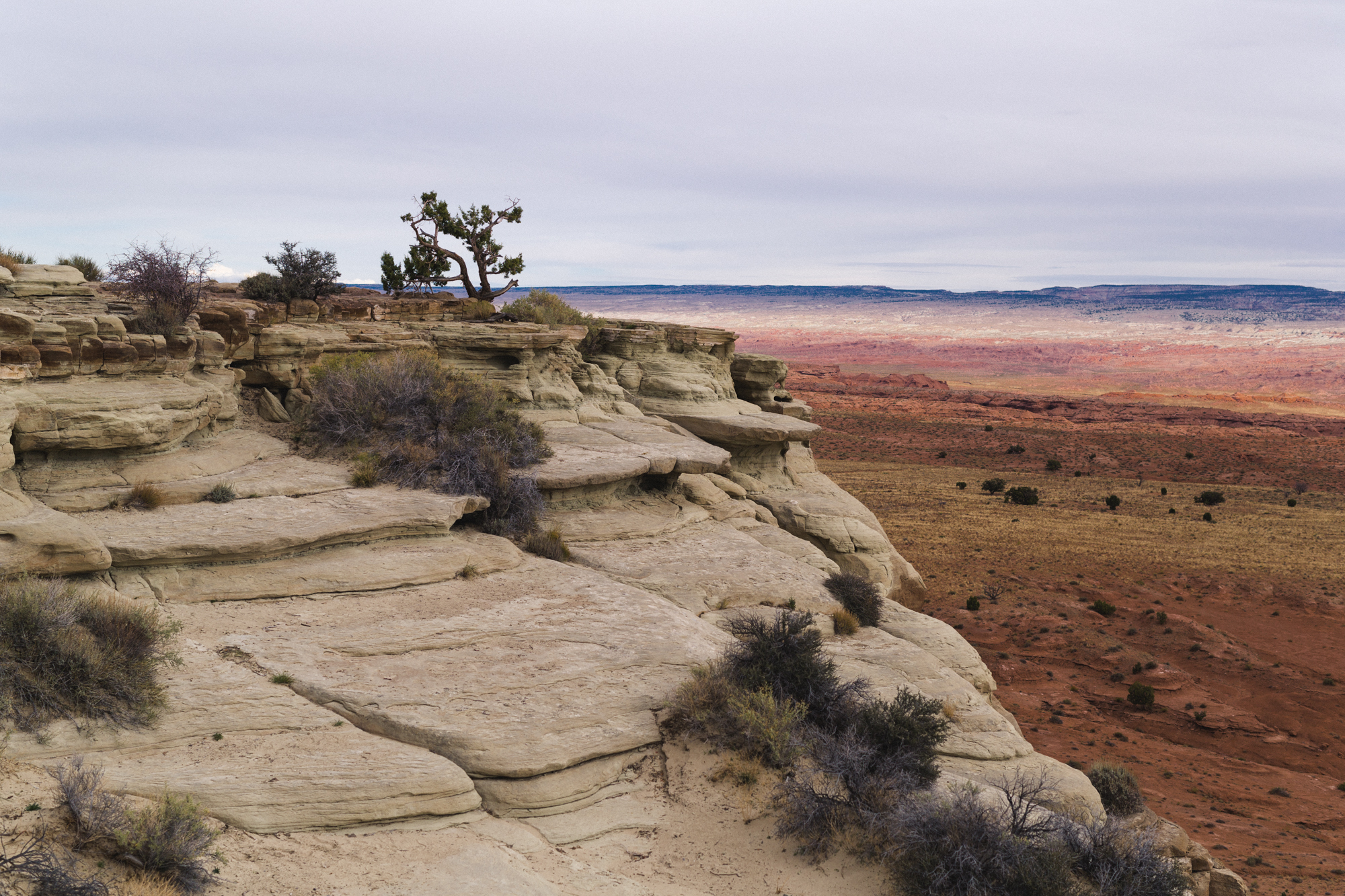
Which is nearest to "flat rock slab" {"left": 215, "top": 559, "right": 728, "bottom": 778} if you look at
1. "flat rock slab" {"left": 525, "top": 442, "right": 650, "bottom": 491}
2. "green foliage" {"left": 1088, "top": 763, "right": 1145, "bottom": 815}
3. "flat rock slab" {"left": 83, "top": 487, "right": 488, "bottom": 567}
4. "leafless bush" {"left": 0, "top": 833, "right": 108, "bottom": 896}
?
"flat rock slab" {"left": 83, "top": 487, "right": 488, "bottom": 567}

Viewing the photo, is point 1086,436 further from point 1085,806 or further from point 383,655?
point 383,655

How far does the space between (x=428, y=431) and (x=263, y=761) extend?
25.5 feet

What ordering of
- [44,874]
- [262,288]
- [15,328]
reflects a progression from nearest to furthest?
[44,874] → [15,328] → [262,288]

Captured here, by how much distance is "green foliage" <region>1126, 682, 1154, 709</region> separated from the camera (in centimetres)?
1783

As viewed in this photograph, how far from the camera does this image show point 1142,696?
17.8 meters

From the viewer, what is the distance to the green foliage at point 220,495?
1128 cm

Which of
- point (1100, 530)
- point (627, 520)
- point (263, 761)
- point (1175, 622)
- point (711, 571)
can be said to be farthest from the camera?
point (1100, 530)

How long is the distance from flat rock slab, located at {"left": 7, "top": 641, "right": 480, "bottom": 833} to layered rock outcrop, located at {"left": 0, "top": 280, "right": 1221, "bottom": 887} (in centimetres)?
2

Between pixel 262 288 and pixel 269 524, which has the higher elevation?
pixel 262 288

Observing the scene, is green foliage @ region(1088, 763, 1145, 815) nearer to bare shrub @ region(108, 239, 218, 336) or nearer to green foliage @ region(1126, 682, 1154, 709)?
green foliage @ region(1126, 682, 1154, 709)

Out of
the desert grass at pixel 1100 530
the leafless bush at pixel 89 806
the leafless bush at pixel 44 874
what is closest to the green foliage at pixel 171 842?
the leafless bush at pixel 89 806

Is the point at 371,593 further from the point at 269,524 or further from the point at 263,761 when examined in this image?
the point at 263,761

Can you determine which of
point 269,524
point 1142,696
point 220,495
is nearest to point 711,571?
point 269,524

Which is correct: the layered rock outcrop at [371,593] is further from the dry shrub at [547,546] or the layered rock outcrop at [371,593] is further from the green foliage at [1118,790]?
the green foliage at [1118,790]
